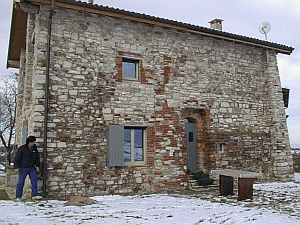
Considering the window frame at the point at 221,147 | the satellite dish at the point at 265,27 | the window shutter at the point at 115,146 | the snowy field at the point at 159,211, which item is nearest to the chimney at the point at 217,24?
the satellite dish at the point at 265,27

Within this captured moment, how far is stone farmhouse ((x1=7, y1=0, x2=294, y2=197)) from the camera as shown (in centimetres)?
807

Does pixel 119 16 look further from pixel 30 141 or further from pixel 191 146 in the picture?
pixel 191 146

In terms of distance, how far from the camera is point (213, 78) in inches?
422

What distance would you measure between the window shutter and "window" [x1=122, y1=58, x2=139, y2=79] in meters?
1.78

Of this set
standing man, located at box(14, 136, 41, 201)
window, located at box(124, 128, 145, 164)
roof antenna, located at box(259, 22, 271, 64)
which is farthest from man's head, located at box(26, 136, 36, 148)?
roof antenna, located at box(259, 22, 271, 64)

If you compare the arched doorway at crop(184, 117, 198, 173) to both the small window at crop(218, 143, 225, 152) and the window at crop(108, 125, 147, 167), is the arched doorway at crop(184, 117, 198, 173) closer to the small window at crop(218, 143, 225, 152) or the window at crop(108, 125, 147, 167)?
the small window at crop(218, 143, 225, 152)

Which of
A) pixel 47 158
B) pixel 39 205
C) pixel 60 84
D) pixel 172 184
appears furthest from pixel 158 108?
pixel 39 205

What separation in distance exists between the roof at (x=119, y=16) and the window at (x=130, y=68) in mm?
1302

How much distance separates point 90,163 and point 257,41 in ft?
26.0

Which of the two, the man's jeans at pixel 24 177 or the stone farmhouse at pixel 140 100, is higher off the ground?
the stone farmhouse at pixel 140 100

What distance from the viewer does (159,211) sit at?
6051 mm

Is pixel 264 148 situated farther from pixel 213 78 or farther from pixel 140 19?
pixel 140 19

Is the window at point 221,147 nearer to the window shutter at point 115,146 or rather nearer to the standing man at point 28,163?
the window shutter at point 115,146

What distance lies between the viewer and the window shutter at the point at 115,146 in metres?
8.50
